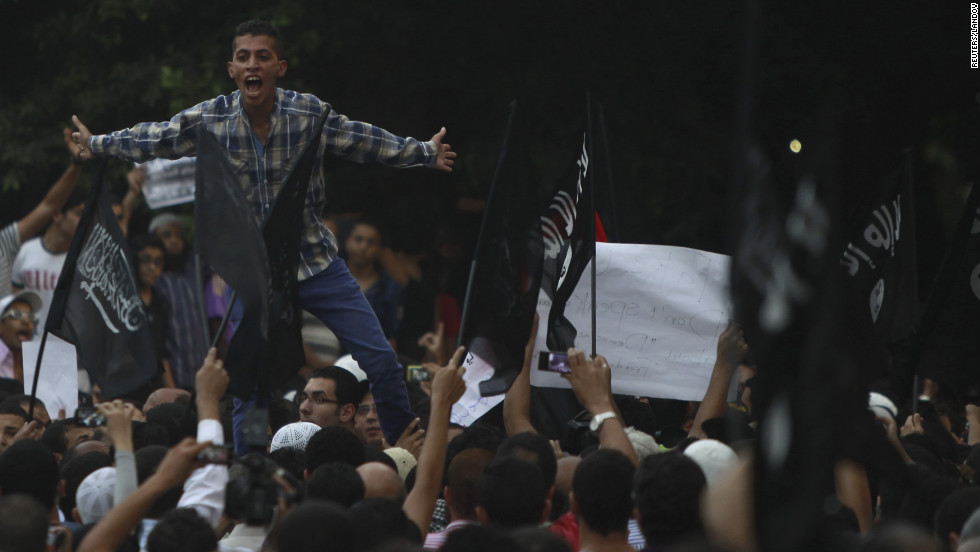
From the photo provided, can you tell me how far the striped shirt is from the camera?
10.7 meters

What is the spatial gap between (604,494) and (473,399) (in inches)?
102

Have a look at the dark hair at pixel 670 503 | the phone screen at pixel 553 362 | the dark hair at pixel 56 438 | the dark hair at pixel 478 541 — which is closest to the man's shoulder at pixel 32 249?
the dark hair at pixel 56 438

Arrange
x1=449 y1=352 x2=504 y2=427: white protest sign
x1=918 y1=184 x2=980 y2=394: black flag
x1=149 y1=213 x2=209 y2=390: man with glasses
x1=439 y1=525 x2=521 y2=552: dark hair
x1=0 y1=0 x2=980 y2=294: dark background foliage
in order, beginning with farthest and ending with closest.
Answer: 1. x1=0 y1=0 x2=980 y2=294: dark background foliage
2. x1=149 y1=213 x2=209 y2=390: man with glasses
3. x1=918 y1=184 x2=980 y2=394: black flag
4. x1=449 y1=352 x2=504 y2=427: white protest sign
5. x1=439 y1=525 x2=521 y2=552: dark hair

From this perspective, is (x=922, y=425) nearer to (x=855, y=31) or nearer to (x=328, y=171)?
(x=855, y=31)

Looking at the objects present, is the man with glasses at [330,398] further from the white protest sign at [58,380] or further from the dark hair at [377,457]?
the dark hair at [377,457]

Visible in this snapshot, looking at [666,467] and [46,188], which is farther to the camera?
[46,188]

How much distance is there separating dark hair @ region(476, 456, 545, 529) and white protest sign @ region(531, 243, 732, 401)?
100 inches

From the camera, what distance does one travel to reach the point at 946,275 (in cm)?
690

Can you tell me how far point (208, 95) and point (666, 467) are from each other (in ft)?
28.4

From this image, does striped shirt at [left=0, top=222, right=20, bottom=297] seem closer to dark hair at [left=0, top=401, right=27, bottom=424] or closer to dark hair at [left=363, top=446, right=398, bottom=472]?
dark hair at [left=0, top=401, right=27, bottom=424]

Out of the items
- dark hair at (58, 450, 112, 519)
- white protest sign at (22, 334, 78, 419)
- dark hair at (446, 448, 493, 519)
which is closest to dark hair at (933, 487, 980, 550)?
dark hair at (446, 448, 493, 519)

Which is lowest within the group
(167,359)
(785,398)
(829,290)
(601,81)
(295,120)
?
(167,359)

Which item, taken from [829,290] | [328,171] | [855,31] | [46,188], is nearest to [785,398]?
[829,290]

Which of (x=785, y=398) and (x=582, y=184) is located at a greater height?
(x=582, y=184)
